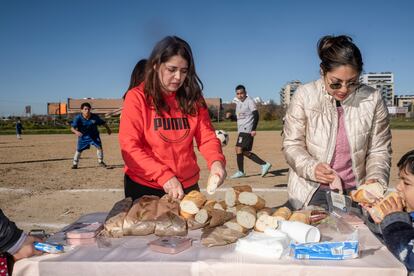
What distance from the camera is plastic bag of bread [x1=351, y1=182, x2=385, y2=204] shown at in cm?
230

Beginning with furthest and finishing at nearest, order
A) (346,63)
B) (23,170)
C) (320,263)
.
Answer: (23,170) < (346,63) < (320,263)

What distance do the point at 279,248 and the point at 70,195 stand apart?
6609 millimetres

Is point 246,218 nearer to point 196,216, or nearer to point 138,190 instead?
point 196,216

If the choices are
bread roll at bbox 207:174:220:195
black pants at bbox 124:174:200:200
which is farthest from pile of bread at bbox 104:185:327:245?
black pants at bbox 124:174:200:200

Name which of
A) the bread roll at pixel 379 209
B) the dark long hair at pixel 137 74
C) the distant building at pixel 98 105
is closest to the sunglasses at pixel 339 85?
the bread roll at pixel 379 209

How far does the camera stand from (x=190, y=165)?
301 cm

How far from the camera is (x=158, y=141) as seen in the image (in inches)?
111

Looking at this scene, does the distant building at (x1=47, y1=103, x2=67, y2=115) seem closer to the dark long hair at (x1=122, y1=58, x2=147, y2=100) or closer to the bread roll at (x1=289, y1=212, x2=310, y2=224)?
the dark long hair at (x1=122, y1=58, x2=147, y2=100)

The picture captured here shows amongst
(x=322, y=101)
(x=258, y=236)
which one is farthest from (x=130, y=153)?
(x=322, y=101)

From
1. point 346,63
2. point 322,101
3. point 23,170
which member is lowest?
point 23,170

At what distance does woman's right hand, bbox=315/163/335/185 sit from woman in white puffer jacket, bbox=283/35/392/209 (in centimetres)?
3

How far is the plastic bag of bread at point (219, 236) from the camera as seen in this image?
203cm

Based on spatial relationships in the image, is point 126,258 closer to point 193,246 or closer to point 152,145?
point 193,246

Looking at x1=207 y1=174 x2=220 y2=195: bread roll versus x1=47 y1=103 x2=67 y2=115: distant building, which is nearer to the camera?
x1=207 y1=174 x2=220 y2=195: bread roll
